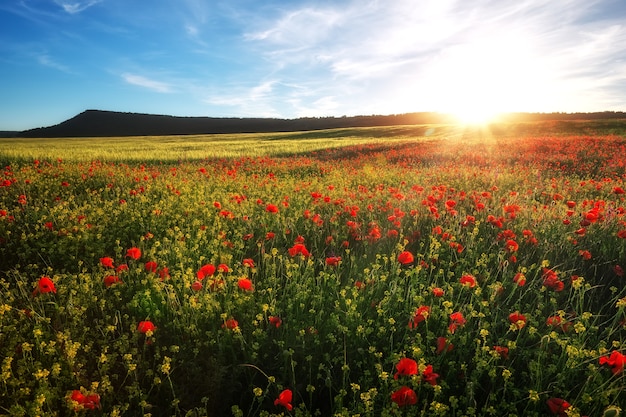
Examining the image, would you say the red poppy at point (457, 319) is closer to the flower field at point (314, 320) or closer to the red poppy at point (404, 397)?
the flower field at point (314, 320)

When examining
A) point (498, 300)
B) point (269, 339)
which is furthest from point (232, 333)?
point (498, 300)

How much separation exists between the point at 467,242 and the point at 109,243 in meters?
3.93

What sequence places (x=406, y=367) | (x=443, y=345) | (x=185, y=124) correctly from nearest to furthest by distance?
(x=406, y=367) → (x=443, y=345) → (x=185, y=124)

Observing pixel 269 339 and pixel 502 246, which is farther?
pixel 502 246

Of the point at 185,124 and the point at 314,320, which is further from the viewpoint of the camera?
the point at 185,124

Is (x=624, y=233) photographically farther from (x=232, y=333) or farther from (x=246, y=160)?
(x=246, y=160)

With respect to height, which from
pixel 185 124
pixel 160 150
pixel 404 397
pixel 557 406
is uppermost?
pixel 185 124

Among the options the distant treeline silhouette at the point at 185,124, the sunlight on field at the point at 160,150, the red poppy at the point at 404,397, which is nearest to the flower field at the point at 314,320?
the red poppy at the point at 404,397

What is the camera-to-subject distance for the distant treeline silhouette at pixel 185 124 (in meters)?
77.1

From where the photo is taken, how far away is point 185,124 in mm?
83938

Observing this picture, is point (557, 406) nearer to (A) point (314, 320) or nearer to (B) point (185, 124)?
(A) point (314, 320)

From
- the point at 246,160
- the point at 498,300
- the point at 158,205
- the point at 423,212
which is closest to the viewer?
the point at 498,300

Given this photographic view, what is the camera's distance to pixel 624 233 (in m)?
3.48

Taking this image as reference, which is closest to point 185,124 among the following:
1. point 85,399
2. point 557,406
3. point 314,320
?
point 314,320
